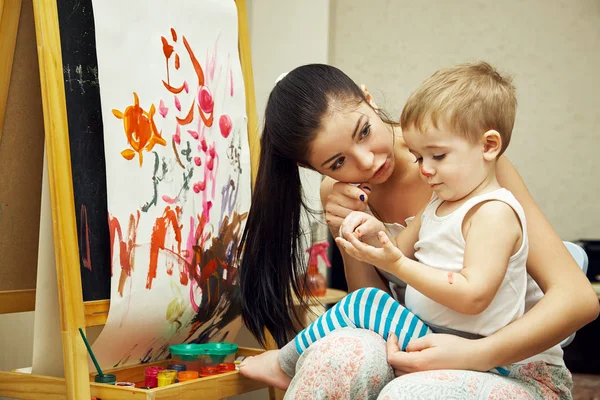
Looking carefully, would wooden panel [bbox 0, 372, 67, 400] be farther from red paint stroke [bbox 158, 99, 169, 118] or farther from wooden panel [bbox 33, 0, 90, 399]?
red paint stroke [bbox 158, 99, 169, 118]

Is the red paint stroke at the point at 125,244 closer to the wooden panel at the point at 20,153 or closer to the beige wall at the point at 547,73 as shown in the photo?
the wooden panel at the point at 20,153

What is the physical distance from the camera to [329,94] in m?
1.46

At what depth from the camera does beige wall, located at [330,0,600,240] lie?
4090mm

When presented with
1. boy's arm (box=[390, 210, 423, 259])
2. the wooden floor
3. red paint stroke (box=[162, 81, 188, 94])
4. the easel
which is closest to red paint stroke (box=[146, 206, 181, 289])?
the easel

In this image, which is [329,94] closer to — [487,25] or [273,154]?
[273,154]

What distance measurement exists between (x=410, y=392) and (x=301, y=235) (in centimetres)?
60

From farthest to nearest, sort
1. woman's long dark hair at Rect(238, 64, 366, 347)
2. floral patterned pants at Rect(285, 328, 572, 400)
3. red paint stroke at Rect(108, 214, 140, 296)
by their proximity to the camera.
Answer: woman's long dark hair at Rect(238, 64, 366, 347) < red paint stroke at Rect(108, 214, 140, 296) < floral patterned pants at Rect(285, 328, 572, 400)

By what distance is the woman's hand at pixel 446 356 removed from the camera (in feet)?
3.98

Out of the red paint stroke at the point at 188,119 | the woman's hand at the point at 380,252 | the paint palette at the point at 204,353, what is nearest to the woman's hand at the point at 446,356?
the woman's hand at the point at 380,252

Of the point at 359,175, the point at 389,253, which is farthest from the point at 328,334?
the point at 359,175

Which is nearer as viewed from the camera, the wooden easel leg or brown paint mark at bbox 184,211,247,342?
the wooden easel leg

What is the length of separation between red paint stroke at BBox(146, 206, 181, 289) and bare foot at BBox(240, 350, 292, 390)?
26cm

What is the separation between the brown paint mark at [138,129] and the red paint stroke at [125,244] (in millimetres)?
124

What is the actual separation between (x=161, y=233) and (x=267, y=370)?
1.15 ft
